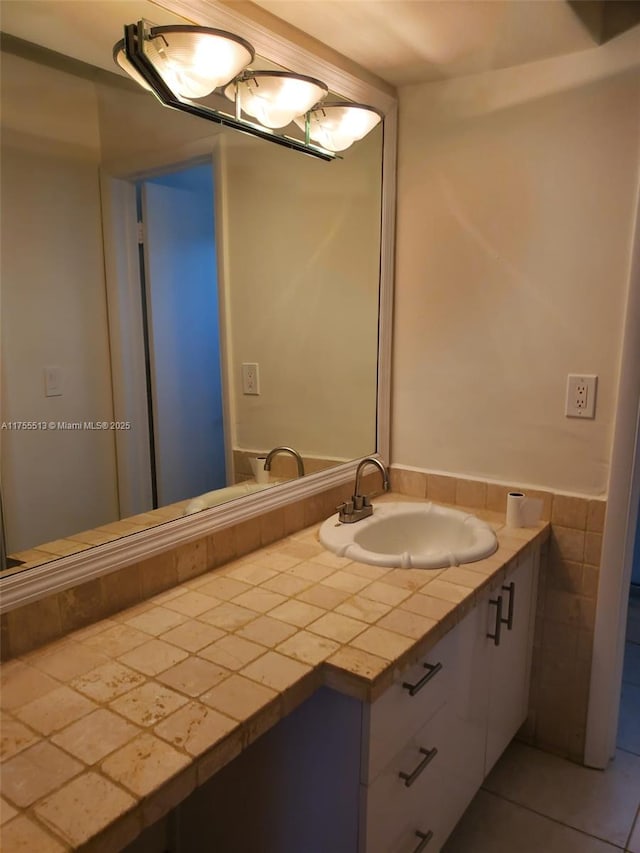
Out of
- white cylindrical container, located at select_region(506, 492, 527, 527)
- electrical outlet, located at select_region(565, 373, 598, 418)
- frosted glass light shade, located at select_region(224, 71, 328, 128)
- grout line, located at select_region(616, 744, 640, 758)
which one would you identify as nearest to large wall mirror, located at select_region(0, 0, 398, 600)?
frosted glass light shade, located at select_region(224, 71, 328, 128)

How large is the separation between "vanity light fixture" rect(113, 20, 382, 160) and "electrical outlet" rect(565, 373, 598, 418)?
0.94 m

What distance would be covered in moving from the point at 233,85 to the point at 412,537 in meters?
1.34

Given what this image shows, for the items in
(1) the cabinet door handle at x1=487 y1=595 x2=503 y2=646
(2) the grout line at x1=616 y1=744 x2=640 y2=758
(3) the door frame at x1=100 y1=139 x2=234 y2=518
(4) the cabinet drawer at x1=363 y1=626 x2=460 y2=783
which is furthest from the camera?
(2) the grout line at x1=616 y1=744 x2=640 y2=758

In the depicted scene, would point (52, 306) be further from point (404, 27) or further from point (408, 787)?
point (408, 787)

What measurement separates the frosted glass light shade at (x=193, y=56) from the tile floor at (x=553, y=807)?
2009mm

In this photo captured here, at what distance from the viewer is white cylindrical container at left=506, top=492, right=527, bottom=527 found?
177cm

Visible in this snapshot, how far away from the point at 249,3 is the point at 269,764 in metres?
1.71

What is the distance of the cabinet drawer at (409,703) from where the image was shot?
1106 millimetres

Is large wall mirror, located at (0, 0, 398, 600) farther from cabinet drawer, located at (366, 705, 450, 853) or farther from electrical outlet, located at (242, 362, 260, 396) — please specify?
cabinet drawer, located at (366, 705, 450, 853)

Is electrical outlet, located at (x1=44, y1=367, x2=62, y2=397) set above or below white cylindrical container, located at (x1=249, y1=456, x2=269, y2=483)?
above

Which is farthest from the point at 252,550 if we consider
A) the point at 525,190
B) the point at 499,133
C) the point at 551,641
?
the point at 499,133

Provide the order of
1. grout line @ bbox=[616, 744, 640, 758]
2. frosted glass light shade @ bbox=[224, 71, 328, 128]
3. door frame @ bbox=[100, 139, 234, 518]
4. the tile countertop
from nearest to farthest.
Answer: the tile countertop < door frame @ bbox=[100, 139, 234, 518] < frosted glass light shade @ bbox=[224, 71, 328, 128] < grout line @ bbox=[616, 744, 640, 758]

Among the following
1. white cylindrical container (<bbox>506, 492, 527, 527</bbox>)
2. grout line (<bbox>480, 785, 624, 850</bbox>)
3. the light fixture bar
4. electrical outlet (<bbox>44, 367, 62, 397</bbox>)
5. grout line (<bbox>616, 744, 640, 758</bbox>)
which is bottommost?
grout line (<bbox>480, 785, 624, 850</bbox>)

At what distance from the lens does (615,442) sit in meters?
1.69
